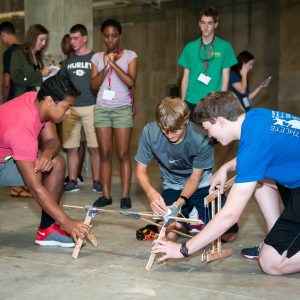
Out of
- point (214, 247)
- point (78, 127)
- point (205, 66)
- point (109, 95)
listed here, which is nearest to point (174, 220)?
point (214, 247)

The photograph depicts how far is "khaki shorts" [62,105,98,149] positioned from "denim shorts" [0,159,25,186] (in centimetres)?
198

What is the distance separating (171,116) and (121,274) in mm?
888

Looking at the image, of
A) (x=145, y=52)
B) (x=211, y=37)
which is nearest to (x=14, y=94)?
(x=211, y=37)

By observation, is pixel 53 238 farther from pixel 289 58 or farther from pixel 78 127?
pixel 289 58

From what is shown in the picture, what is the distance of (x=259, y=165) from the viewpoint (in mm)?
2441

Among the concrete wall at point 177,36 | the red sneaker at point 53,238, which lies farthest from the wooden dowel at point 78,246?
the concrete wall at point 177,36

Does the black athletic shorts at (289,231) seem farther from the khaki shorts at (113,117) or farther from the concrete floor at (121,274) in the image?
the khaki shorts at (113,117)

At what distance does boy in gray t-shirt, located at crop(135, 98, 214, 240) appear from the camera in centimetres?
307

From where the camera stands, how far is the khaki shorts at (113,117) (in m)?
4.63

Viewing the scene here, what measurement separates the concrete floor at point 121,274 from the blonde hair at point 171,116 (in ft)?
2.48

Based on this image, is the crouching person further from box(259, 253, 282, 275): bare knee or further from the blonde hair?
box(259, 253, 282, 275): bare knee

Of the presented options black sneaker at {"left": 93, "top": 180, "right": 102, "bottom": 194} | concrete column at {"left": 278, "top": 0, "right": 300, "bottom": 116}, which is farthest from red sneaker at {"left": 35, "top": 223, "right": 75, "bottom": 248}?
concrete column at {"left": 278, "top": 0, "right": 300, "bottom": 116}

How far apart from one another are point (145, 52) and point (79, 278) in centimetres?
1053

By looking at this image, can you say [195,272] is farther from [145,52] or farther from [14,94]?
[145,52]
